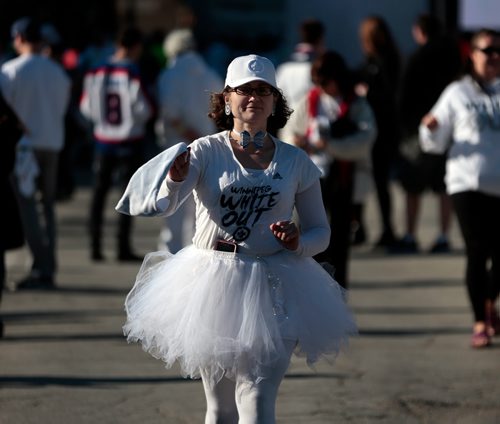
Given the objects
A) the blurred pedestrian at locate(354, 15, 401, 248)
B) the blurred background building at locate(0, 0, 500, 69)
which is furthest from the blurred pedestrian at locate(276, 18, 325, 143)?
the blurred background building at locate(0, 0, 500, 69)

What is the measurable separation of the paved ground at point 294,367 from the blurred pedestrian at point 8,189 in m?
0.64

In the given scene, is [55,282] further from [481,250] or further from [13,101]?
[481,250]

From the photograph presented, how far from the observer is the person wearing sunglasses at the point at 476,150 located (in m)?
9.23

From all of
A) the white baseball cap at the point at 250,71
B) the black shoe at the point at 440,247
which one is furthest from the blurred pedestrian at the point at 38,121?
the white baseball cap at the point at 250,71

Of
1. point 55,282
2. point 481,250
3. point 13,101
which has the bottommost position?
point 55,282

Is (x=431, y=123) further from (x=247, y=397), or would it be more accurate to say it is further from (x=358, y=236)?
(x=358, y=236)

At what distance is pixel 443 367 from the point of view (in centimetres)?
871

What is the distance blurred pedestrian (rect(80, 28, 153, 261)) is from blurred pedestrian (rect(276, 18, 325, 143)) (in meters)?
1.62

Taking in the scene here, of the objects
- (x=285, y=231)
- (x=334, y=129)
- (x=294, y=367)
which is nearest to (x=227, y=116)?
(x=285, y=231)

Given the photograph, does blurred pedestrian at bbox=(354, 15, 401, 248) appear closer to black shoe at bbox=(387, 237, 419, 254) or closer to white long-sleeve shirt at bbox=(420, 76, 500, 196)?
black shoe at bbox=(387, 237, 419, 254)

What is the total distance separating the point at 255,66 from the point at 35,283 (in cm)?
626

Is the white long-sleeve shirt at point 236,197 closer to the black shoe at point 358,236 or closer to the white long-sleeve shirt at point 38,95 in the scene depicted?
the white long-sleeve shirt at point 38,95

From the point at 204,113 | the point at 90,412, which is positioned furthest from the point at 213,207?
the point at 204,113

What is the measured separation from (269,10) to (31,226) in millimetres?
16249
